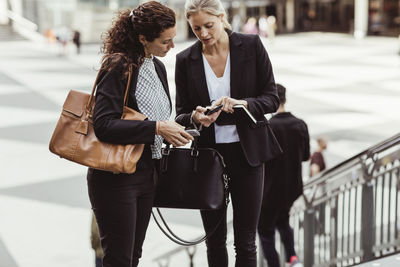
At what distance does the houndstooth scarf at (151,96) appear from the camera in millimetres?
2342

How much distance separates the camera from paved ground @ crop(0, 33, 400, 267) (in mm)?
6418

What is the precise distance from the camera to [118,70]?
2230 mm

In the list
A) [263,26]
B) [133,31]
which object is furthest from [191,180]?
[263,26]

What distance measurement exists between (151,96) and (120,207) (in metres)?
0.47

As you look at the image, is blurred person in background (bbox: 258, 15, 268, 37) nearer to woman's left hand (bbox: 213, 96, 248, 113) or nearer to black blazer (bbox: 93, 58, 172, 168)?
woman's left hand (bbox: 213, 96, 248, 113)

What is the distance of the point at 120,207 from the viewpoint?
226 cm

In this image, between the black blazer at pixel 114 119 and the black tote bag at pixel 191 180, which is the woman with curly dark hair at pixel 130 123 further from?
the black tote bag at pixel 191 180

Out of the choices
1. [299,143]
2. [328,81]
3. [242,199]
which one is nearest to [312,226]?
[299,143]

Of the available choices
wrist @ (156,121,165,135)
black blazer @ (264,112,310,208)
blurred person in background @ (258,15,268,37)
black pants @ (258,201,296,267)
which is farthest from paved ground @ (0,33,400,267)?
blurred person in background @ (258,15,268,37)

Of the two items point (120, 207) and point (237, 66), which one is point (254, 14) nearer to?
point (237, 66)

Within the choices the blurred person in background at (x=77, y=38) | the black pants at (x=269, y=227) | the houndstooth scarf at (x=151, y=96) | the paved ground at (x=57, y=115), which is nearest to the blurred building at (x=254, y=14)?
the blurred person in background at (x=77, y=38)

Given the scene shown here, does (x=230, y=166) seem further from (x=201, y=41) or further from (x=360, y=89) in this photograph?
(x=360, y=89)

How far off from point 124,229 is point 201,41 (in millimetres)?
933

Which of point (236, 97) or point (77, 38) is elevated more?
point (236, 97)
